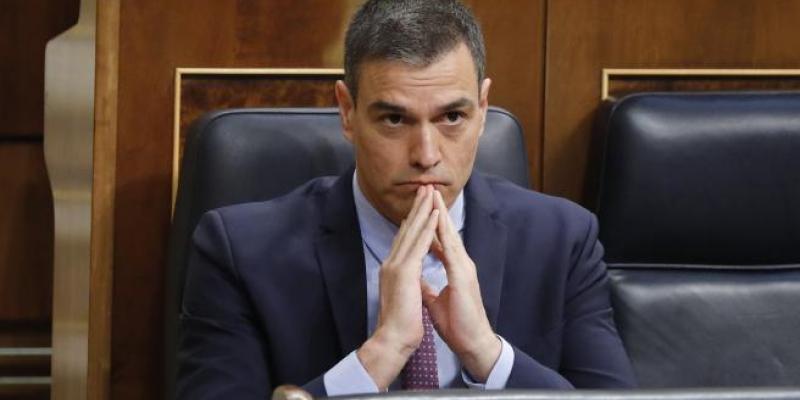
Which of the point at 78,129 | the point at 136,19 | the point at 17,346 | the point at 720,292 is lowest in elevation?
the point at 17,346

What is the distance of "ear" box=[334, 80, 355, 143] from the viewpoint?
117cm

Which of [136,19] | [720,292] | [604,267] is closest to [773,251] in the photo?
[720,292]

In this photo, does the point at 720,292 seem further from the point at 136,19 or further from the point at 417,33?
the point at 136,19

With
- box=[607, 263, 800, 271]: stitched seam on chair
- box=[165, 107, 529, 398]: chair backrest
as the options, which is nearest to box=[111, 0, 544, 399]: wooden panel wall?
box=[165, 107, 529, 398]: chair backrest

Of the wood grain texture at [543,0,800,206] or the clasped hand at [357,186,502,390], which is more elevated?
the wood grain texture at [543,0,800,206]

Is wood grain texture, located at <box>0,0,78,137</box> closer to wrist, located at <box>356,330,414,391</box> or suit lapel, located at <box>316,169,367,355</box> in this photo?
suit lapel, located at <box>316,169,367,355</box>

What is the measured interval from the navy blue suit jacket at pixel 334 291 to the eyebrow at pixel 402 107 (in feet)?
0.31

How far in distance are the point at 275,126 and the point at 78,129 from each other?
26 centimetres

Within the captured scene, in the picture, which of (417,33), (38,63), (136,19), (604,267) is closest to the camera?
(417,33)

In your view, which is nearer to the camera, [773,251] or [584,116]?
[773,251]

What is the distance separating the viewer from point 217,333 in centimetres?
113

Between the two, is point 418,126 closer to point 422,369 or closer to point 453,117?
point 453,117

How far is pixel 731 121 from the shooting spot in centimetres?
127

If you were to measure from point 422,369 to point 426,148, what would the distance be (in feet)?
0.56
